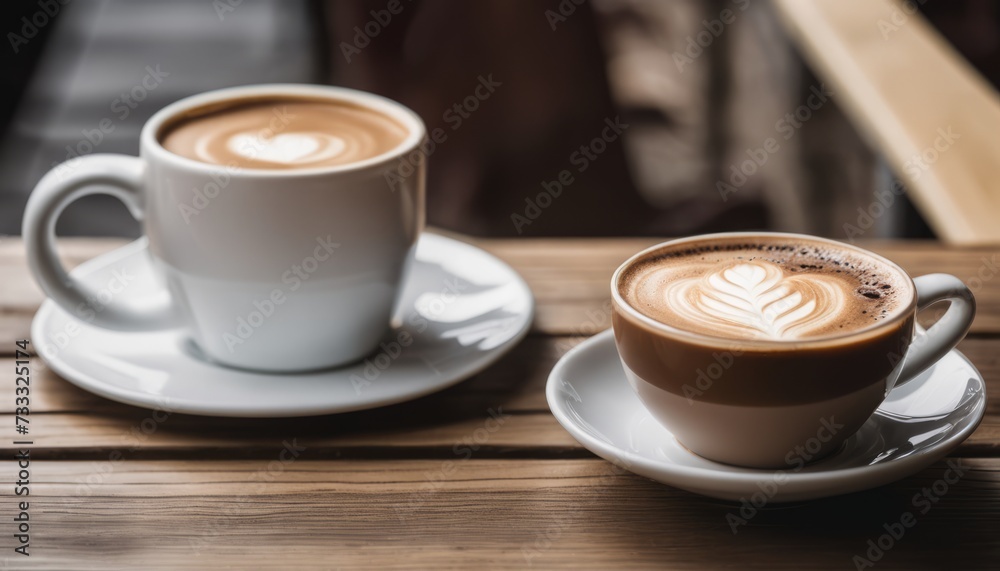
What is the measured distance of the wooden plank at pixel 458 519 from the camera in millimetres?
630

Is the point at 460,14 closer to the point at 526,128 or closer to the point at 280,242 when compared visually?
the point at 526,128

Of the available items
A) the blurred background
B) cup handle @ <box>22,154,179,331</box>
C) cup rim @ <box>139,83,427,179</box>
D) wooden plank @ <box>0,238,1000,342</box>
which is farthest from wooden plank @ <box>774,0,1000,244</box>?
cup handle @ <box>22,154,179,331</box>

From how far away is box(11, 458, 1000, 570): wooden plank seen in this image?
630mm

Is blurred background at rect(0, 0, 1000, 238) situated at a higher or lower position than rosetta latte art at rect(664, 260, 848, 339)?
lower

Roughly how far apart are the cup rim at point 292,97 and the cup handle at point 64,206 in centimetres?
3

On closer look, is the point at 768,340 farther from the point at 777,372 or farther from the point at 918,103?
the point at 918,103

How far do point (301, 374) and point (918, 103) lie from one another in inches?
38.0

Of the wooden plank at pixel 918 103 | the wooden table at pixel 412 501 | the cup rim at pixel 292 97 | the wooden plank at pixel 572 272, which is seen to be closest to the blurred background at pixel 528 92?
the wooden plank at pixel 918 103

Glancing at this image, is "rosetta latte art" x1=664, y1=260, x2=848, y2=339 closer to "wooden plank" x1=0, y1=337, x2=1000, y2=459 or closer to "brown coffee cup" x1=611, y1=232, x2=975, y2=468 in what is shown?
"brown coffee cup" x1=611, y1=232, x2=975, y2=468

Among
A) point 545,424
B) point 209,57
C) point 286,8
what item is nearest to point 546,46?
point 545,424

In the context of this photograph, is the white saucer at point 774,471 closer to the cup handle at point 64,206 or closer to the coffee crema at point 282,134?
the coffee crema at point 282,134

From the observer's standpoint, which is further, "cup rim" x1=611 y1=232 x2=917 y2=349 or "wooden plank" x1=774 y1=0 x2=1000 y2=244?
"wooden plank" x1=774 y1=0 x2=1000 y2=244

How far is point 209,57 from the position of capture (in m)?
3.71

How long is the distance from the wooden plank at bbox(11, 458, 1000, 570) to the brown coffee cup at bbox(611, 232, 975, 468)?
0.05m
